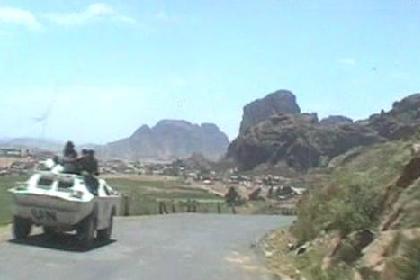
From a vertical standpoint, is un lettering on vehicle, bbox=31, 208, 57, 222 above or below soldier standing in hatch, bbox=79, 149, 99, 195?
below

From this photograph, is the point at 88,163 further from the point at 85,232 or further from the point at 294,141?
the point at 294,141

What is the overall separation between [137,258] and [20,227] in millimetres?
3527

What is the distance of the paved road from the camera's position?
624 inches

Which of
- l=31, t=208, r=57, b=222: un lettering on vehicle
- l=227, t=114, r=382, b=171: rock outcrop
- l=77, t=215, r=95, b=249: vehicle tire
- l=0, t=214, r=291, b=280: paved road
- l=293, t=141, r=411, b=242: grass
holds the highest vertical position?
l=227, t=114, r=382, b=171: rock outcrop

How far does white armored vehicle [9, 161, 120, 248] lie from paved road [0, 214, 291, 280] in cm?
46

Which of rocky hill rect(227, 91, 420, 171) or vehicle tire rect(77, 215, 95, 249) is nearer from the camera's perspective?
vehicle tire rect(77, 215, 95, 249)

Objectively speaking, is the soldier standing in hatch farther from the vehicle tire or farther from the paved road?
the paved road

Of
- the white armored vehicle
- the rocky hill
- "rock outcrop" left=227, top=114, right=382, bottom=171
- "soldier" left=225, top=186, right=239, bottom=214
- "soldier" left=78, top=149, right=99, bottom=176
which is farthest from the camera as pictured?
"rock outcrop" left=227, top=114, right=382, bottom=171

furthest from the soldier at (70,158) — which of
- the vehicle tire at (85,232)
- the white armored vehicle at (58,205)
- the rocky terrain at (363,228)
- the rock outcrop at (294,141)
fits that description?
the rock outcrop at (294,141)

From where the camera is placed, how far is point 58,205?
20156mm

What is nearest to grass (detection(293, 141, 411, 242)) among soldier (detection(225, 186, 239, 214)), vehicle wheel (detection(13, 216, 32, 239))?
vehicle wheel (detection(13, 216, 32, 239))

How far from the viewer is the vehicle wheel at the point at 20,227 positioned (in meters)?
20.8

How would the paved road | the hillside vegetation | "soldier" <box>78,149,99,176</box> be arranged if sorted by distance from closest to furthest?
the hillside vegetation, the paved road, "soldier" <box>78,149,99,176</box>

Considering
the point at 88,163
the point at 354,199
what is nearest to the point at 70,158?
the point at 88,163
